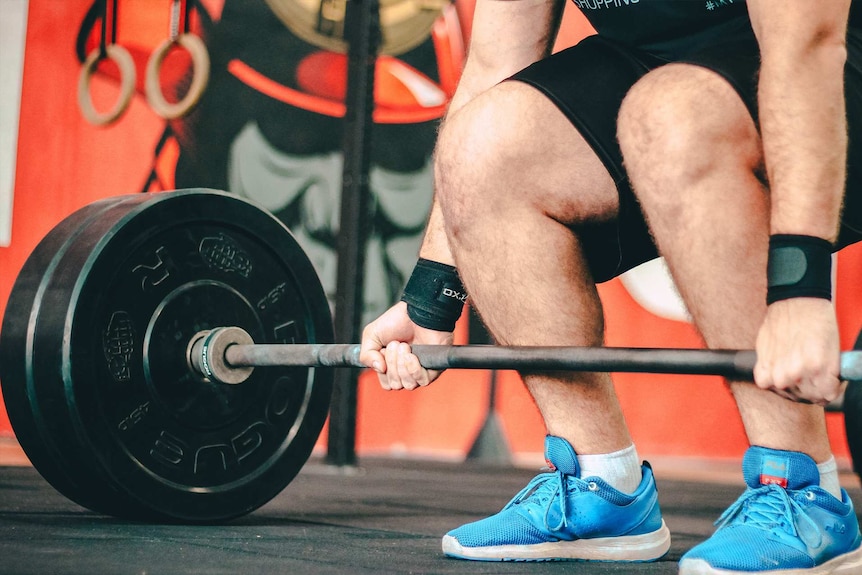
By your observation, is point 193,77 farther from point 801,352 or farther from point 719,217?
point 801,352

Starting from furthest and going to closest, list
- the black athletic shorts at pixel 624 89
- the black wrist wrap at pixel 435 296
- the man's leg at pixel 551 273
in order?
the black wrist wrap at pixel 435 296, the man's leg at pixel 551 273, the black athletic shorts at pixel 624 89

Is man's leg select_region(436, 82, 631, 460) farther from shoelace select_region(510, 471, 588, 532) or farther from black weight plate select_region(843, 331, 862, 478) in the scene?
black weight plate select_region(843, 331, 862, 478)

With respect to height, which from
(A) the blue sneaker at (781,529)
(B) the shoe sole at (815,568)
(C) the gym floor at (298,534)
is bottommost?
(C) the gym floor at (298,534)

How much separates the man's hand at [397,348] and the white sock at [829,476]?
46 cm

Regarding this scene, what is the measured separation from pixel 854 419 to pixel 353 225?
1.49 meters

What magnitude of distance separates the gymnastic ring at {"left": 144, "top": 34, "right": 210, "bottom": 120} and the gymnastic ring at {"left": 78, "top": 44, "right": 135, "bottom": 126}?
2.4 inches

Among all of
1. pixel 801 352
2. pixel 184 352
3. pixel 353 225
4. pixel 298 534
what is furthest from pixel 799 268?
pixel 353 225

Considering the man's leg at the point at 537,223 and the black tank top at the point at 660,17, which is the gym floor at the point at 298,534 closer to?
the man's leg at the point at 537,223

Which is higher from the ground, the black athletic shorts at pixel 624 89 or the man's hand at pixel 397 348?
the black athletic shorts at pixel 624 89

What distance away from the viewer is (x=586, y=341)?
122cm

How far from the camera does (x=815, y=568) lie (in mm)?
991

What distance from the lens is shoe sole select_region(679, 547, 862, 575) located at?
95cm

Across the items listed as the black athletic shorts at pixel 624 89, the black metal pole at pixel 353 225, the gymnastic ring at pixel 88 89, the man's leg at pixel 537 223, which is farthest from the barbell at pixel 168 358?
the gymnastic ring at pixel 88 89

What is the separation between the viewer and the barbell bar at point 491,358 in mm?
950
